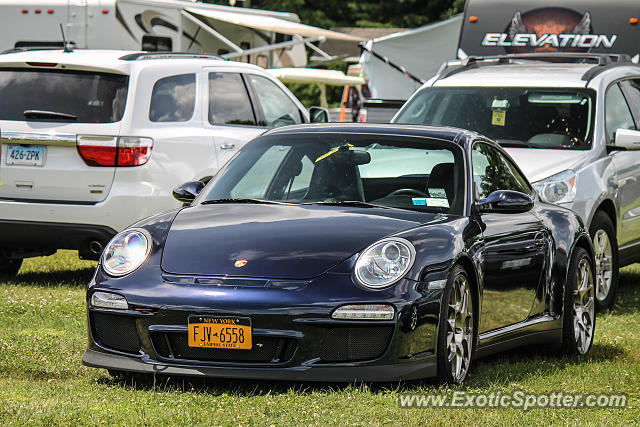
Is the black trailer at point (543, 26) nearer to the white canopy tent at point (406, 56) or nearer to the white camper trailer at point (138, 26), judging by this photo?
the white camper trailer at point (138, 26)

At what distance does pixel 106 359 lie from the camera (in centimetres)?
637

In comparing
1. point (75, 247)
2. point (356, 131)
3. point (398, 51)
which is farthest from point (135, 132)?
point (398, 51)

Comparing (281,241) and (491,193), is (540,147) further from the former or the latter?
(281,241)

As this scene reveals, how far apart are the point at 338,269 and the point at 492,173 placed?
6.57 ft

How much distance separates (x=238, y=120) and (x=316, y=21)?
5000cm

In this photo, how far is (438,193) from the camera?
725cm

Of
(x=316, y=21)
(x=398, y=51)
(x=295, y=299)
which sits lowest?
(x=316, y=21)

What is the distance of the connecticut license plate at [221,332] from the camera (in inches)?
239

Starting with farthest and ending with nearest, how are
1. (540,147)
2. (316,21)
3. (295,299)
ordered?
(316,21) → (540,147) → (295,299)

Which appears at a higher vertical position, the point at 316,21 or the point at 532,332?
the point at 532,332

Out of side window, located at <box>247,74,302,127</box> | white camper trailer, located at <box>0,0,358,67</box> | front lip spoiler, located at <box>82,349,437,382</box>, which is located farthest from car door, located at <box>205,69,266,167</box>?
white camper trailer, located at <box>0,0,358,67</box>

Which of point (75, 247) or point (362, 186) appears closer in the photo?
point (362, 186)

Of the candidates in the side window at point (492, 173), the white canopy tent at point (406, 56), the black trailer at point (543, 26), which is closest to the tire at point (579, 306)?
the side window at point (492, 173)

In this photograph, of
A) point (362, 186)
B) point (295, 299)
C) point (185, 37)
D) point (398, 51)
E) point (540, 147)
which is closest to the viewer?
point (295, 299)
